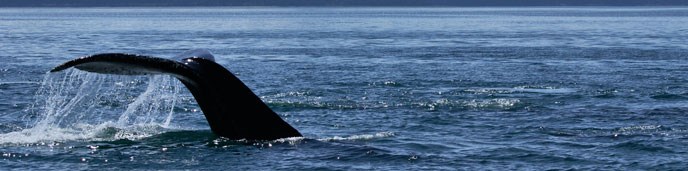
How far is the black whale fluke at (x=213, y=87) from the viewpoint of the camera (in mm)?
9797

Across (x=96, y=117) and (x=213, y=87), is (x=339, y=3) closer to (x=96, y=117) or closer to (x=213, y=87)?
(x=96, y=117)

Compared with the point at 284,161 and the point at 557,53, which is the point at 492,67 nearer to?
the point at 557,53

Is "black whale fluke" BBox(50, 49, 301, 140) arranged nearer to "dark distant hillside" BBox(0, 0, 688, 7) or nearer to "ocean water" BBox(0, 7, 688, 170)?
"ocean water" BBox(0, 7, 688, 170)

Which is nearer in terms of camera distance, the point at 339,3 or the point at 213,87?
the point at 213,87

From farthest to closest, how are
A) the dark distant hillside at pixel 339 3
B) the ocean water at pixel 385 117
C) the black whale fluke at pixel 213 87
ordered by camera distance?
the dark distant hillside at pixel 339 3, the ocean water at pixel 385 117, the black whale fluke at pixel 213 87

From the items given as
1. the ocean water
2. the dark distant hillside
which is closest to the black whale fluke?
the ocean water

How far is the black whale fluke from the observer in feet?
32.1

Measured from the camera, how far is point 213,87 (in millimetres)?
10852

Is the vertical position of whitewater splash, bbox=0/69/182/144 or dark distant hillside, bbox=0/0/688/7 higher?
dark distant hillside, bbox=0/0/688/7

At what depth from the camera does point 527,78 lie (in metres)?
23.9

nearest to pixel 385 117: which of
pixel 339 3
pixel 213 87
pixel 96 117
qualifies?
pixel 96 117

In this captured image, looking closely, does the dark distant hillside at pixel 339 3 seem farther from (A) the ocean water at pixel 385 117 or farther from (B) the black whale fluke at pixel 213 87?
(B) the black whale fluke at pixel 213 87

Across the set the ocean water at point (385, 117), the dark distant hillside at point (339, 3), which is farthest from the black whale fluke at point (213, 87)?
the dark distant hillside at point (339, 3)

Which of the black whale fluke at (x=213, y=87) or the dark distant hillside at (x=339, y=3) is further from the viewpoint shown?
the dark distant hillside at (x=339, y=3)
